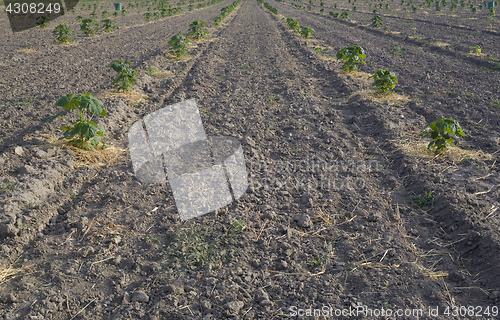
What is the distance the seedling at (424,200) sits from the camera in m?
3.79

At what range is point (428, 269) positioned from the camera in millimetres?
2922

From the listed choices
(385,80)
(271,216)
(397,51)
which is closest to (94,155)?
(271,216)

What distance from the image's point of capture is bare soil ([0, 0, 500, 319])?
2656mm

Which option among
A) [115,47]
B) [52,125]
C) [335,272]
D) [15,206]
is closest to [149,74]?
[52,125]

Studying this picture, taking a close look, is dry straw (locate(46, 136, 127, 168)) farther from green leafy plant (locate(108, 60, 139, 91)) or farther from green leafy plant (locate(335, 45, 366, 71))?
green leafy plant (locate(335, 45, 366, 71))

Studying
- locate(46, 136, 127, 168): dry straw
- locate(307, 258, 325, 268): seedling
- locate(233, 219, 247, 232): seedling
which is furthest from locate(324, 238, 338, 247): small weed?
locate(46, 136, 127, 168): dry straw

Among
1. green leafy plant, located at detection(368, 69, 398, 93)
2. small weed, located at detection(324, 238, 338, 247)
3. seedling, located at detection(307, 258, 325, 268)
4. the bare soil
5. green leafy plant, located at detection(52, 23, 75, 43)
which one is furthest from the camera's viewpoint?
green leafy plant, located at detection(52, 23, 75, 43)

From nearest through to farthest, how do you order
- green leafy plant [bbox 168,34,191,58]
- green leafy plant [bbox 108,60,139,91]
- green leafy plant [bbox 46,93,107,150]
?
green leafy plant [bbox 46,93,107,150] < green leafy plant [bbox 108,60,139,91] < green leafy plant [bbox 168,34,191,58]

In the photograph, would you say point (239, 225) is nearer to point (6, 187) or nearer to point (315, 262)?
point (315, 262)

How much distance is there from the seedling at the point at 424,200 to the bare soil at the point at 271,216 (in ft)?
0.11

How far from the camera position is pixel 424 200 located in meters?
3.85

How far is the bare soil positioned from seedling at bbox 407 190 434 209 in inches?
1.3

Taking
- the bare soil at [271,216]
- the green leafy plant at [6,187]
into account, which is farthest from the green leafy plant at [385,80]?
the green leafy plant at [6,187]

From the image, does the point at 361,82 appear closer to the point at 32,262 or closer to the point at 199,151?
the point at 199,151
